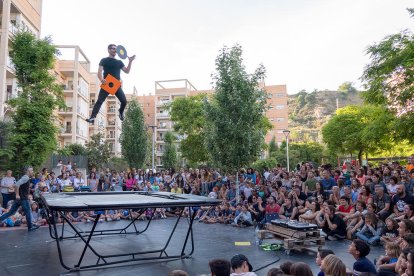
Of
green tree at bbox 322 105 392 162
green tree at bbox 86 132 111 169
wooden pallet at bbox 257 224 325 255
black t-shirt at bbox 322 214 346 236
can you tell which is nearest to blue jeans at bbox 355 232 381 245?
black t-shirt at bbox 322 214 346 236

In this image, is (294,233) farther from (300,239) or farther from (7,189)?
(7,189)

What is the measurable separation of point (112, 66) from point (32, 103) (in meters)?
9.39

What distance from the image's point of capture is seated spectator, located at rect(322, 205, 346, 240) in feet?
30.9

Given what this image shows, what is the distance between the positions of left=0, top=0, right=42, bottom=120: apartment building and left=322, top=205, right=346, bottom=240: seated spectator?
61.5 ft

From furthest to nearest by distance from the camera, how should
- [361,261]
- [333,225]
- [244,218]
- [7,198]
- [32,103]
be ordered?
[32,103] < [7,198] < [244,218] < [333,225] < [361,261]

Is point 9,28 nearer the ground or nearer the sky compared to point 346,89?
nearer the ground

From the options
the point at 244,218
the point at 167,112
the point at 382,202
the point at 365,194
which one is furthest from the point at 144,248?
the point at 167,112

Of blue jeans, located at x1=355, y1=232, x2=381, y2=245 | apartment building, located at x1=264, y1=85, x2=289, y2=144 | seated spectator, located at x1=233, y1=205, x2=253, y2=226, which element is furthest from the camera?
apartment building, located at x1=264, y1=85, x2=289, y2=144

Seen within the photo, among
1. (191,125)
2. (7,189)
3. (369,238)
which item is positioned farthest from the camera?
(191,125)

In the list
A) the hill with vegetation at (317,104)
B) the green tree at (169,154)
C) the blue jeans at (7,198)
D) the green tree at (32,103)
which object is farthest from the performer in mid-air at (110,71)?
the hill with vegetation at (317,104)

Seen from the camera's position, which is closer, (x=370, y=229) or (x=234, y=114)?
(x=370, y=229)

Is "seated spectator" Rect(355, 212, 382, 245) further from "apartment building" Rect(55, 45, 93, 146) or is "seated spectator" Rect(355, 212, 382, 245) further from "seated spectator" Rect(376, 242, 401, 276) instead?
"apartment building" Rect(55, 45, 93, 146)

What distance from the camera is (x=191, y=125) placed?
34.3 m

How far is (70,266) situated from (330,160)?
41.1 m
